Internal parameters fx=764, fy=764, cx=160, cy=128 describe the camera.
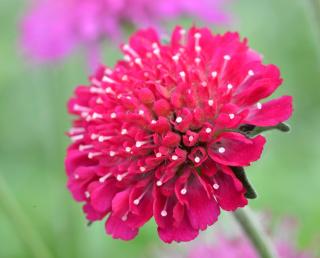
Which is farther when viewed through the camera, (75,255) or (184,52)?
(75,255)

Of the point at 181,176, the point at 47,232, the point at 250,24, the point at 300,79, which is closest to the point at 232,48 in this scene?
the point at 181,176

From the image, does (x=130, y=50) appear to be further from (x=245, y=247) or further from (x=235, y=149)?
(x=245, y=247)

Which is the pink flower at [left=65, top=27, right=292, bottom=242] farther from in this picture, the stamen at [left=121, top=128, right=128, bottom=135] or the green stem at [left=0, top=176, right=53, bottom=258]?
the green stem at [left=0, top=176, right=53, bottom=258]

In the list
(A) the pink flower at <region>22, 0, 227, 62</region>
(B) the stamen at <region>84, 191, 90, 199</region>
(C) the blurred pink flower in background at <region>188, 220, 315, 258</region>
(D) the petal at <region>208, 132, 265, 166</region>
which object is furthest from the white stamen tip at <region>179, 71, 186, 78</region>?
(A) the pink flower at <region>22, 0, 227, 62</region>

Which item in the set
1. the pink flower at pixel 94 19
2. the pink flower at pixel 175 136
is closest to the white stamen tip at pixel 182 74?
the pink flower at pixel 175 136

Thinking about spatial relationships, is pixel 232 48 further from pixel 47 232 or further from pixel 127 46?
pixel 47 232

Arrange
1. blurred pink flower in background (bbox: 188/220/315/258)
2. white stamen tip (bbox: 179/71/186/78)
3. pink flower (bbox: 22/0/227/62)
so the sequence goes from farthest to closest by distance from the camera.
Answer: pink flower (bbox: 22/0/227/62) < blurred pink flower in background (bbox: 188/220/315/258) < white stamen tip (bbox: 179/71/186/78)

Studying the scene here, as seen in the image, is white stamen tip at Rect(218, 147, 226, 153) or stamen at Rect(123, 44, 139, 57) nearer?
white stamen tip at Rect(218, 147, 226, 153)
